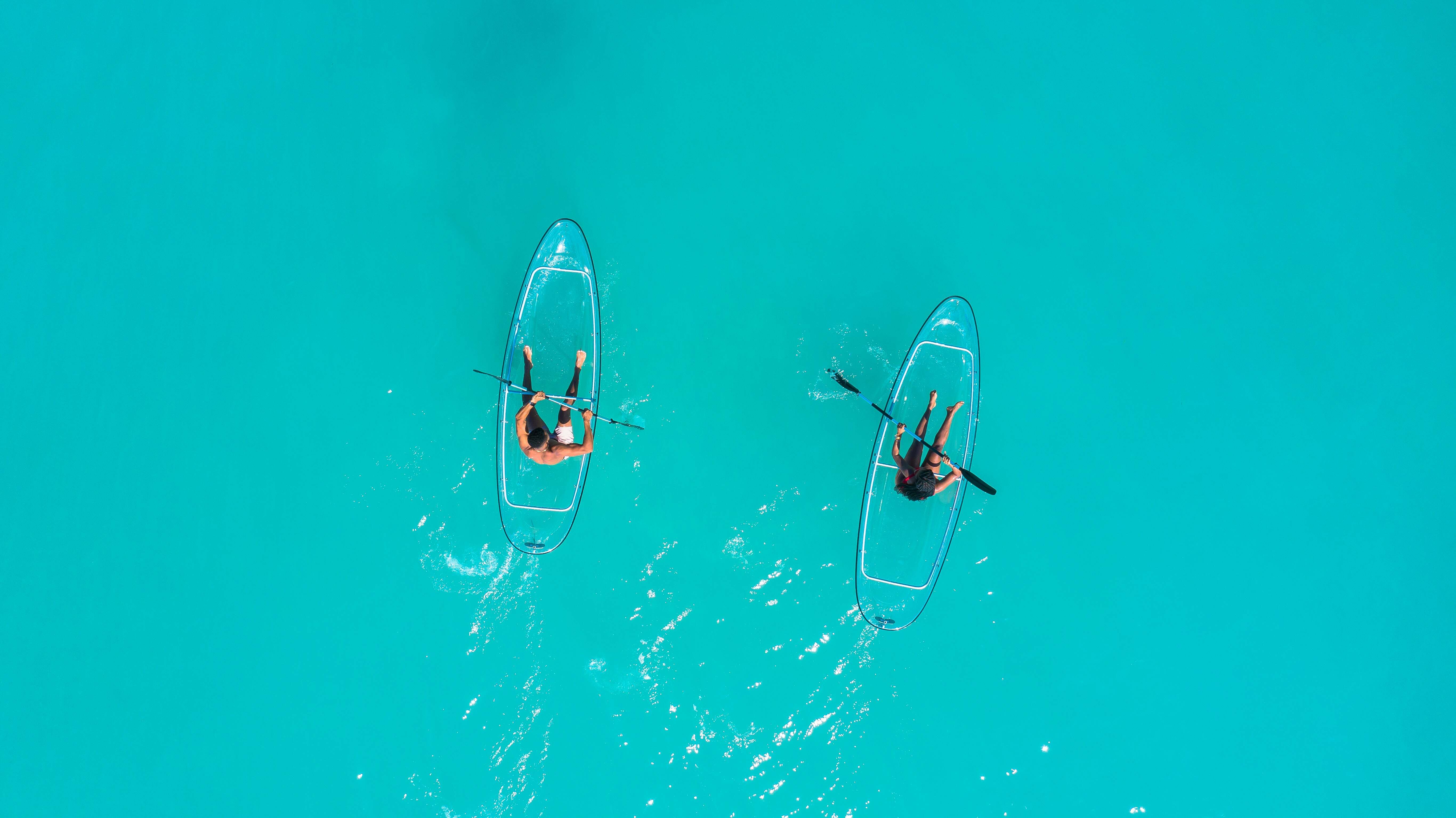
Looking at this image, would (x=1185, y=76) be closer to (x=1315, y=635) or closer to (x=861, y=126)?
(x=861, y=126)

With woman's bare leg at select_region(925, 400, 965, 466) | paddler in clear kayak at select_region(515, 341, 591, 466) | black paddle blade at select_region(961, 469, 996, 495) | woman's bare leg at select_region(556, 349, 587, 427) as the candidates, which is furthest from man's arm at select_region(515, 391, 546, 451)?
black paddle blade at select_region(961, 469, 996, 495)

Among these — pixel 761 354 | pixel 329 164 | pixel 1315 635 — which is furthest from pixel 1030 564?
pixel 329 164

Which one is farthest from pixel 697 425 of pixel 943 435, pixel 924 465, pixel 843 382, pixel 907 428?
pixel 943 435

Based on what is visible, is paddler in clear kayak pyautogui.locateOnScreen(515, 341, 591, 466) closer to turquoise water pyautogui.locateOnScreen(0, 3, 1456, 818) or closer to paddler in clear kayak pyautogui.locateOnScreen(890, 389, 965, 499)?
turquoise water pyautogui.locateOnScreen(0, 3, 1456, 818)

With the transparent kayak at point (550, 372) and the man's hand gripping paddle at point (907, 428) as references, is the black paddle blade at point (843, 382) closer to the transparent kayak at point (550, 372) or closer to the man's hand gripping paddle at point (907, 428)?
the man's hand gripping paddle at point (907, 428)

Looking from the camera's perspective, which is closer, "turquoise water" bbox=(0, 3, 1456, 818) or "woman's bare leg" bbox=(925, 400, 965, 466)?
"woman's bare leg" bbox=(925, 400, 965, 466)

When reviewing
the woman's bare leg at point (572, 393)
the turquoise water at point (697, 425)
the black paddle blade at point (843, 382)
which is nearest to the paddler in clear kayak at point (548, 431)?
the woman's bare leg at point (572, 393)

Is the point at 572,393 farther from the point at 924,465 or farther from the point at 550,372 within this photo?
the point at 924,465
